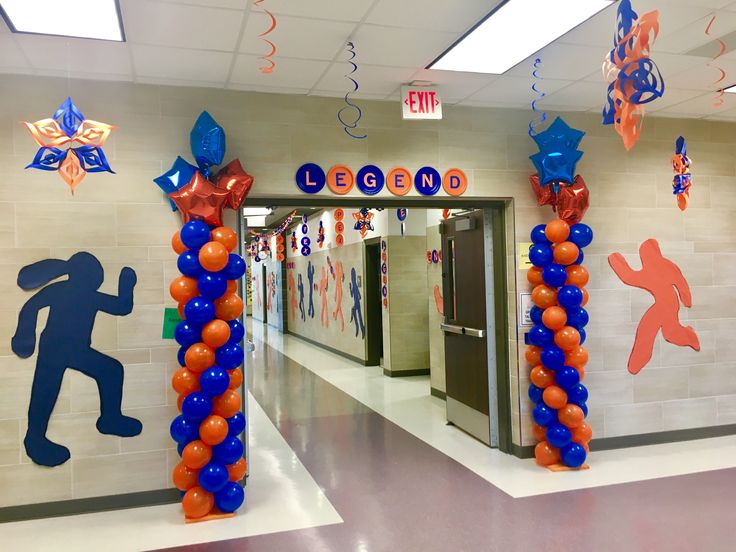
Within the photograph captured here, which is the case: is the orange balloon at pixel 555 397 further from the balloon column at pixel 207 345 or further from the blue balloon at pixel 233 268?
the blue balloon at pixel 233 268

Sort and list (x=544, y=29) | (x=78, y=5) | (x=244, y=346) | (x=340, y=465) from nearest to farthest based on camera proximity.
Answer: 1. (x=78, y=5)
2. (x=544, y=29)
3. (x=244, y=346)
4. (x=340, y=465)

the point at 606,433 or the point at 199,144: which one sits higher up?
the point at 199,144

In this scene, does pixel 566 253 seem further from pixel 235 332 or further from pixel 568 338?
pixel 235 332

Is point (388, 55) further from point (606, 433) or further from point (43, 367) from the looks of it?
point (606, 433)

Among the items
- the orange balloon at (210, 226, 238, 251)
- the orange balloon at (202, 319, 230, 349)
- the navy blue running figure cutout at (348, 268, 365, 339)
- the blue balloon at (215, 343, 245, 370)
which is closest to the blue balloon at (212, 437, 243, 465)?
the blue balloon at (215, 343, 245, 370)

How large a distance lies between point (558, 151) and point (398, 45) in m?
1.74

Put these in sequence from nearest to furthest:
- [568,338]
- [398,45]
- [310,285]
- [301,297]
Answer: [398,45], [568,338], [310,285], [301,297]

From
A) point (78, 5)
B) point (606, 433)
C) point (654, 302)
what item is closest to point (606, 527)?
point (606, 433)

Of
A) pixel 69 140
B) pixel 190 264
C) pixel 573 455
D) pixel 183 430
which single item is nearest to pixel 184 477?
pixel 183 430

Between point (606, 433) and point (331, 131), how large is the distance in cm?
353

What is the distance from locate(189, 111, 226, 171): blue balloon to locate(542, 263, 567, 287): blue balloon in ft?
8.58

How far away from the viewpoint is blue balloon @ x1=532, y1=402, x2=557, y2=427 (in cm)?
464

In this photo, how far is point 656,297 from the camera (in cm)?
538

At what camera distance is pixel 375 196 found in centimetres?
469
